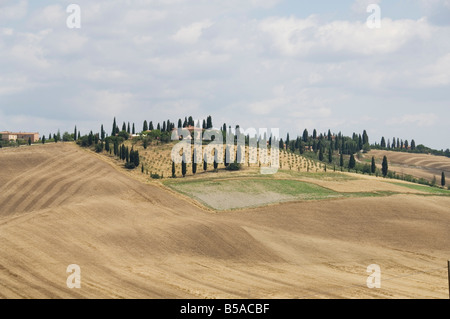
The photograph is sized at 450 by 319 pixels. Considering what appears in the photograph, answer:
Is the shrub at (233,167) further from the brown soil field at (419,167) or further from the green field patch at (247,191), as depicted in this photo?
the brown soil field at (419,167)

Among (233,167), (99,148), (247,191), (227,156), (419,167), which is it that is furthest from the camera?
(419,167)

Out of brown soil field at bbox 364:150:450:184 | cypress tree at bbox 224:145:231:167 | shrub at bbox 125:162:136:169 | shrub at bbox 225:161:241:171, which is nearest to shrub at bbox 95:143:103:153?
shrub at bbox 125:162:136:169

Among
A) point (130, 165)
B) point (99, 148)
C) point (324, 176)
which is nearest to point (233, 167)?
point (324, 176)

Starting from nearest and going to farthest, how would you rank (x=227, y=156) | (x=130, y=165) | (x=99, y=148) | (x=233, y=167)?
(x=130, y=165) < (x=233, y=167) < (x=227, y=156) < (x=99, y=148)

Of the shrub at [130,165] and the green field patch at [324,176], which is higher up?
the shrub at [130,165]

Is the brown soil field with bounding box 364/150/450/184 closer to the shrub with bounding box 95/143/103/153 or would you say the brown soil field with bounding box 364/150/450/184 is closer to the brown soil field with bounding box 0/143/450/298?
the brown soil field with bounding box 0/143/450/298

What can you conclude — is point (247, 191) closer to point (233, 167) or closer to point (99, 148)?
point (233, 167)

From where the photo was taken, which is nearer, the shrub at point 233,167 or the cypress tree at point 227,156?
the shrub at point 233,167

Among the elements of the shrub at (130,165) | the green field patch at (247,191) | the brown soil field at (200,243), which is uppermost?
the shrub at (130,165)

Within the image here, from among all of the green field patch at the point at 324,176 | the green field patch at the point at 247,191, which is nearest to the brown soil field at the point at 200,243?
the green field patch at the point at 247,191
